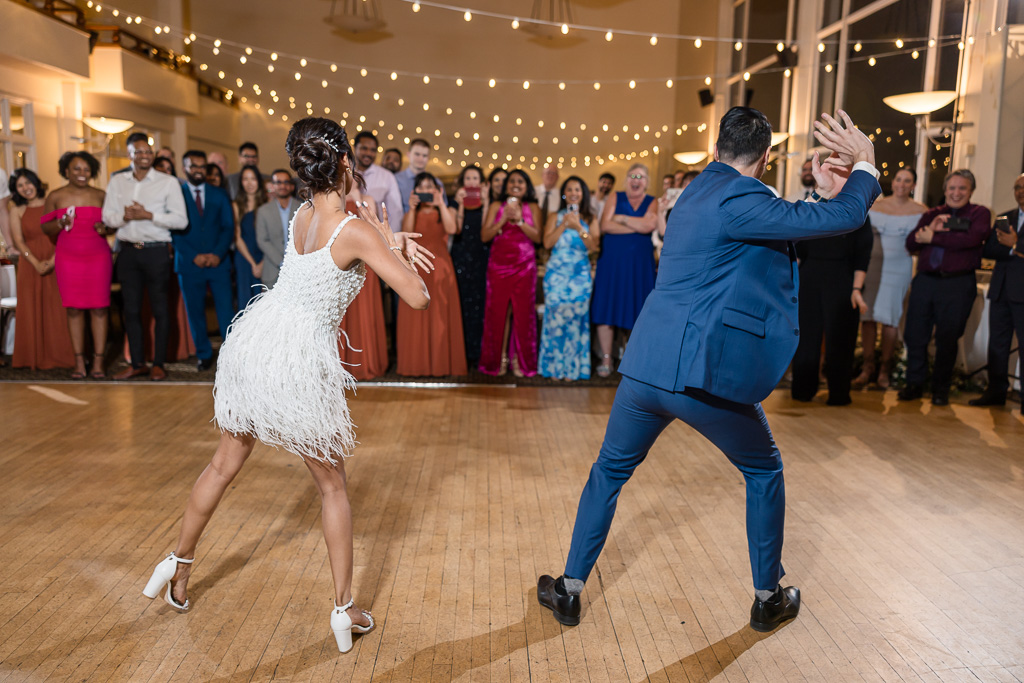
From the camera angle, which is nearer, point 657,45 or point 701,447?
point 701,447

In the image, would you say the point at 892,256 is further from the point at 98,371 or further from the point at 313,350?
the point at 98,371

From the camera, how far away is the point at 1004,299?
4.89m

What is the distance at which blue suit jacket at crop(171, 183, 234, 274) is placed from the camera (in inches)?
220

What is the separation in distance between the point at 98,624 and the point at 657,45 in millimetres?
10310

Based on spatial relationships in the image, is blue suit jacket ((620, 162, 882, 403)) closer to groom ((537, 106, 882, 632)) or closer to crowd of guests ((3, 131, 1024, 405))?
groom ((537, 106, 882, 632))

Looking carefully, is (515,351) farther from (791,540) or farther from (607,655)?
(607,655)

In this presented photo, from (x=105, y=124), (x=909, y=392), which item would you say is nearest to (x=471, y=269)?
(x=909, y=392)

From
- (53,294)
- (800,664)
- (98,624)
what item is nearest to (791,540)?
(800,664)

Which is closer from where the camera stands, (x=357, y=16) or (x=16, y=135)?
(x=16, y=135)

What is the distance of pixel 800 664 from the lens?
1.99 metres

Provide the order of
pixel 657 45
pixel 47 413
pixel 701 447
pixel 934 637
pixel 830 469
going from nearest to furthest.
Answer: pixel 934 637
pixel 830 469
pixel 701 447
pixel 47 413
pixel 657 45

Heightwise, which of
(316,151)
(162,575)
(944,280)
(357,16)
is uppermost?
(357,16)

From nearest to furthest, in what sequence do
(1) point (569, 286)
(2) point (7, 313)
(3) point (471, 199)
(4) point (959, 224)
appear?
(4) point (959, 224), (1) point (569, 286), (3) point (471, 199), (2) point (7, 313)

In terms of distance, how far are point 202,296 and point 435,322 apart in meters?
1.87
